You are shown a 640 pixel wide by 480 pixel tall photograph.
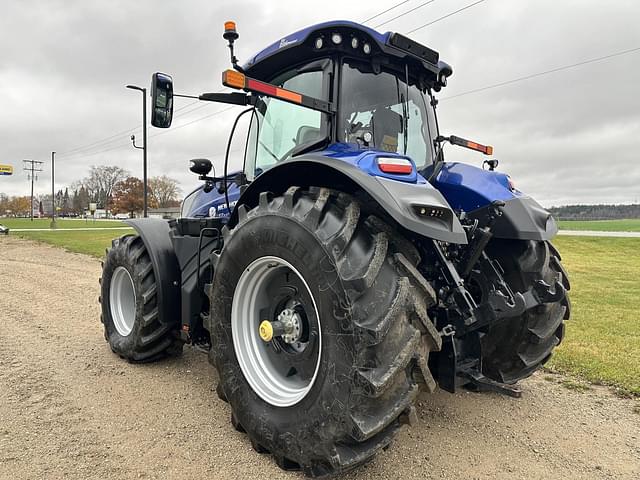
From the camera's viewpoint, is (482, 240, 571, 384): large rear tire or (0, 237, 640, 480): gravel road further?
(482, 240, 571, 384): large rear tire

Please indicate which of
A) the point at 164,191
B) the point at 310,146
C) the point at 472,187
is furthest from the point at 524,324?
the point at 164,191

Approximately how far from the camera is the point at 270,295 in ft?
9.82

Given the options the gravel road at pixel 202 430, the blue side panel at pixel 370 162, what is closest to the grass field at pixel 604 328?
the gravel road at pixel 202 430

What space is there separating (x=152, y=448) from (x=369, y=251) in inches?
70.9

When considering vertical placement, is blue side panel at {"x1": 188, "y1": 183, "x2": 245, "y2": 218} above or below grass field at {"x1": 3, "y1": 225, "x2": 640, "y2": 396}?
above

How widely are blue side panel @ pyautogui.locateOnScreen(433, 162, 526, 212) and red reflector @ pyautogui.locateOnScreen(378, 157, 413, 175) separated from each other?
2.52 ft

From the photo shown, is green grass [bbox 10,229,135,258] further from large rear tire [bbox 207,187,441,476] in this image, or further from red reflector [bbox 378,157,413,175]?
red reflector [bbox 378,157,413,175]

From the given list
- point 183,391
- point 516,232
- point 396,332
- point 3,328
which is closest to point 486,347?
point 516,232

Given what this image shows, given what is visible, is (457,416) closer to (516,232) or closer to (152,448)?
(516,232)

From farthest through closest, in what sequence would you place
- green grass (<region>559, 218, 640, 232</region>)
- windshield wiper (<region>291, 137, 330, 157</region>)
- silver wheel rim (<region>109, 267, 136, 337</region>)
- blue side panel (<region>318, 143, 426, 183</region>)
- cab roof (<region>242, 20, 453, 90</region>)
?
green grass (<region>559, 218, 640, 232</region>), silver wheel rim (<region>109, 267, 136, 337</region>), windshield wiper (<region>291, 137, 330, 157</region>), cab roof (<region>242, 20, 453, 90</region>), blue side panel (<region>318, 143, 426, 183</region>)

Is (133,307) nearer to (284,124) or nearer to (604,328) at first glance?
(284,124)

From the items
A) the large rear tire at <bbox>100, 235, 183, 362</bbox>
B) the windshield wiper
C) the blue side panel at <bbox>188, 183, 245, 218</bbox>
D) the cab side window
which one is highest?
the cab side window

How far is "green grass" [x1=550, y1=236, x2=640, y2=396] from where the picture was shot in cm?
420

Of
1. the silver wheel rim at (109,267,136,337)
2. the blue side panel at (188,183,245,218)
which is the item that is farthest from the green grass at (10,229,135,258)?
the blue side panel at (188,183,245,218)
